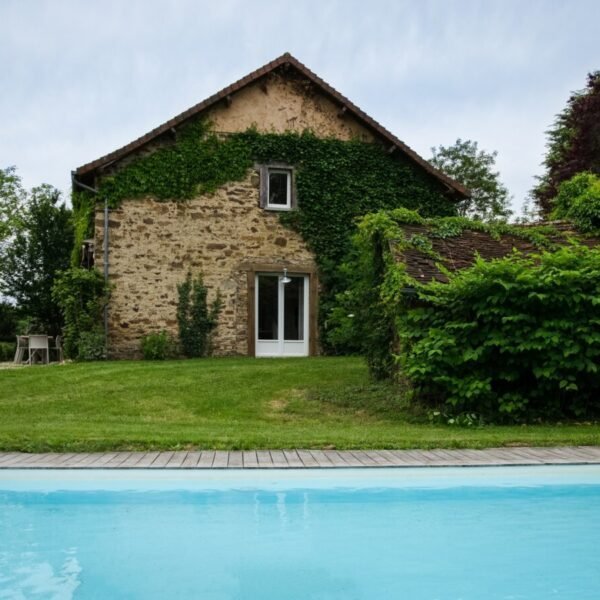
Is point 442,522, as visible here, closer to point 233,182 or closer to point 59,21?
point 59,21

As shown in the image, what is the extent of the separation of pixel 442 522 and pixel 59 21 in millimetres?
11834

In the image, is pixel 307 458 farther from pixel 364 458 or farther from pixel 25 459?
pixel 25 459

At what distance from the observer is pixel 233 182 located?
56.2ft

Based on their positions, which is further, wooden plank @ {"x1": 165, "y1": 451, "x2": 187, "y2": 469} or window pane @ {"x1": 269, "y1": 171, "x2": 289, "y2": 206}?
window pane @ {"x1": 269, "y1": 171, "x2": 289, "y2": 206}

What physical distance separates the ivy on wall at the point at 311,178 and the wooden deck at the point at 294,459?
406 inches

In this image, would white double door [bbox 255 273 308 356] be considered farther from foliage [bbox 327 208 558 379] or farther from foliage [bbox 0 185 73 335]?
foliage [bbox 0 185 73 335]

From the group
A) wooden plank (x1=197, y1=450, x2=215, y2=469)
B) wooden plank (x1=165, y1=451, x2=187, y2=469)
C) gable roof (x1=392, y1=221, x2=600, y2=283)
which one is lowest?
wooden plank (x1=197, y1=450, x2=215, y2=469)

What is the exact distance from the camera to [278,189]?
17.7 metres

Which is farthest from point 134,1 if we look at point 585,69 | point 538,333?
point 585,69

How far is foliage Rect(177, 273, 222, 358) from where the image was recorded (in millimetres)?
16547

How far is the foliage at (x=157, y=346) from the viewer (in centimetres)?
1605

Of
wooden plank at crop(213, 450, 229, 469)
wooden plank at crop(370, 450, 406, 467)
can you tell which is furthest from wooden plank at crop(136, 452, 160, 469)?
wooden plank at crop(370, 450, 406, 467)

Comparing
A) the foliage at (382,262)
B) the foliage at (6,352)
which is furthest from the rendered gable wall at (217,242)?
the foliage at (6,352)

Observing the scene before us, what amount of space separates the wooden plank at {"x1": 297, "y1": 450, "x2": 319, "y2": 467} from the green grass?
30 cm
